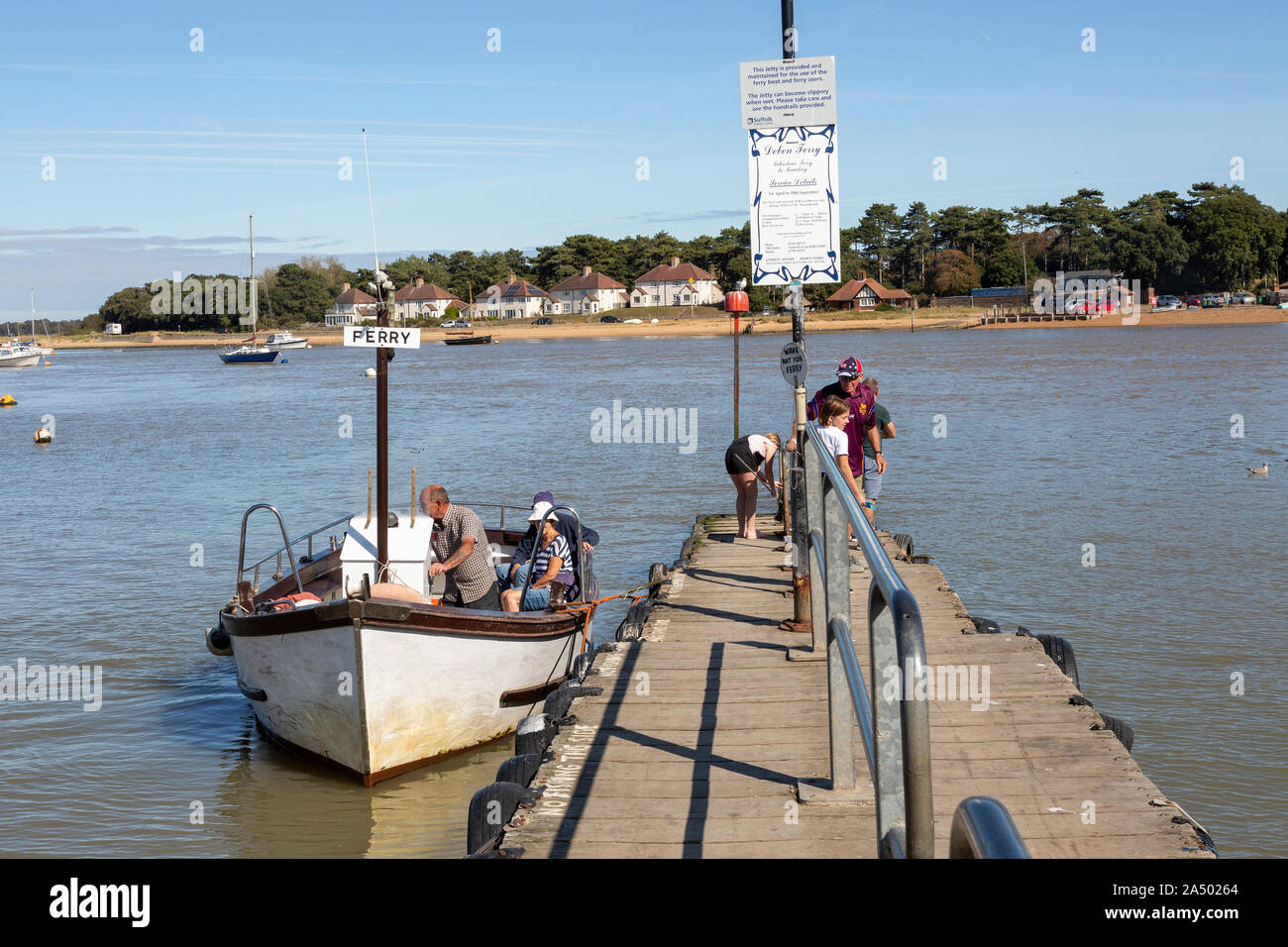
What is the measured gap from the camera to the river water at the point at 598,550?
351 inches

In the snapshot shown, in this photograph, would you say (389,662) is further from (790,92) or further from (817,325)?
(817,325)

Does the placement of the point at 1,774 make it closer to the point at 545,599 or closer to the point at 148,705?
the point at 148,705

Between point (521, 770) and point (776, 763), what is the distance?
154cm

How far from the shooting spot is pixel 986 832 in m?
1.62

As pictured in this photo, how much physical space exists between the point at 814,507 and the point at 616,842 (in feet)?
7.53

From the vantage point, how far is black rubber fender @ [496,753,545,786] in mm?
6410

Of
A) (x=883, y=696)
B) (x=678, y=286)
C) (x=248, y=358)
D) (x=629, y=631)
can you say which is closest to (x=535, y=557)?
(x=629, y=631)

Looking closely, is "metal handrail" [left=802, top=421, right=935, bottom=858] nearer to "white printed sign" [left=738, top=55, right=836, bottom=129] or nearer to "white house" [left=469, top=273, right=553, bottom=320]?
"white printed sign" [left=738, top=55, right=836, bottom=129]

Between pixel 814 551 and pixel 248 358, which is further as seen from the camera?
pixel 248 358
